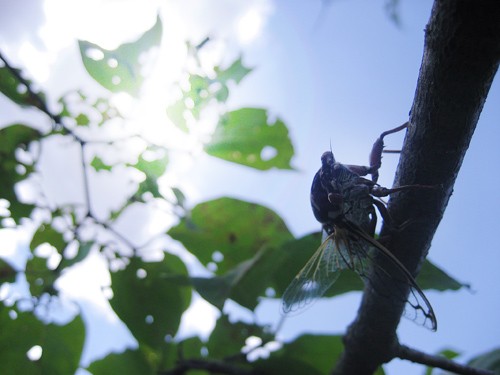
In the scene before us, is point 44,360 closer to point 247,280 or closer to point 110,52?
point 247,280

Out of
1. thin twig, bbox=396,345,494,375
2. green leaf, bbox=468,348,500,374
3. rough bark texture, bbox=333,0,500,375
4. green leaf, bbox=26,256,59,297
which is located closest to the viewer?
rough bark texture, bbox=333,0,500,375

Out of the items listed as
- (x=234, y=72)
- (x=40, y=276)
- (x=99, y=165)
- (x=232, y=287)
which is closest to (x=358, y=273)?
(x=232, y=287)

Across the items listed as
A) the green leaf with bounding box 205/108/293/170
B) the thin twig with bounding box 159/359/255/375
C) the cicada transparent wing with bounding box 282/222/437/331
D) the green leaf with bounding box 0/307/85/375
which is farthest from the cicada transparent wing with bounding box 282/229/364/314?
the green leaf with bounding box 0/307/85/375

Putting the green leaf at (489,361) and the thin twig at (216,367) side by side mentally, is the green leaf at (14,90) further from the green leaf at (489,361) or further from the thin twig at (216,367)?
the green leaf at (489,361)

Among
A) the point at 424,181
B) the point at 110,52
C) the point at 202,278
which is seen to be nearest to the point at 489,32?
the point at 424,181

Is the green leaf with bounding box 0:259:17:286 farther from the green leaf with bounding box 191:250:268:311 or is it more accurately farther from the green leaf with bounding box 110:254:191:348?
the green leaf with bounding box 191:250:268:311

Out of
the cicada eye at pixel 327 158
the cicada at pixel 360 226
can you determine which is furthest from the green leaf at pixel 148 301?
the cicada eye at pixel 327 158
